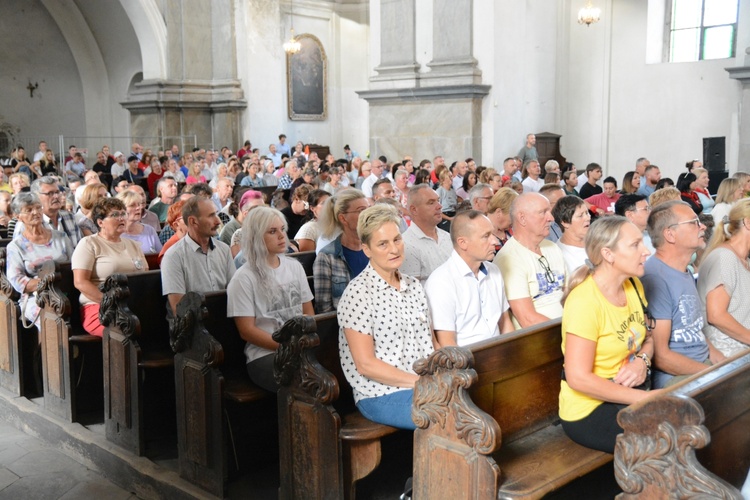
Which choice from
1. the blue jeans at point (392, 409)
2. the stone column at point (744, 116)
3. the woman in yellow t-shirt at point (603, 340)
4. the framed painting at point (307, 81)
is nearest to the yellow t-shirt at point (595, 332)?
the woman in yellow t-shirt at point (603, 340)

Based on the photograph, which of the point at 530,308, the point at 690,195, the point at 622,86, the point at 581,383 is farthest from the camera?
the point at 622,86

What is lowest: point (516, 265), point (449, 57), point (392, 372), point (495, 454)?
point (495, 454)

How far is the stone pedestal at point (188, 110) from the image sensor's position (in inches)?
667

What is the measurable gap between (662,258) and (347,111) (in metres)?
17.8

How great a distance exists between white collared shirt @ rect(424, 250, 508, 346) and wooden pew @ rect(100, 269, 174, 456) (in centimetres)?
164

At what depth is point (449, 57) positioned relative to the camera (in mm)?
13367

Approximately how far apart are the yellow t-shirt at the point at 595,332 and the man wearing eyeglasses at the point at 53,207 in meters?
3.97

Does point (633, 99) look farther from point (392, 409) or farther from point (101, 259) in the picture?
point (392, 409)

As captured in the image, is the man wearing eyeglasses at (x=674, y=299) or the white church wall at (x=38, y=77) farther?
the white church wall at (x=38, y=77)

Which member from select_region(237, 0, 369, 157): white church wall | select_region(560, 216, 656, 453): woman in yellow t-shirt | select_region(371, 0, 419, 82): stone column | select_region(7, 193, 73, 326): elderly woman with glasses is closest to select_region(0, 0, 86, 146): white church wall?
select_region(237, 0, 369, 157): white church wall

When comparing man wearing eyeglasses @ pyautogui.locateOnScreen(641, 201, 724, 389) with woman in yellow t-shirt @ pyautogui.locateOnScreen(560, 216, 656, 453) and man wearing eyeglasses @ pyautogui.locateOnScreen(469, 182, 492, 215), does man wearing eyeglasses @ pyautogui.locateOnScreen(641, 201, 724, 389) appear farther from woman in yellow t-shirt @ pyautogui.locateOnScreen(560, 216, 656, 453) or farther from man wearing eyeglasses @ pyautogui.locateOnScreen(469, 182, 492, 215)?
man wearing eyeglasses @ pyautogui.locateOnScreen(469, 182, 492, 215)

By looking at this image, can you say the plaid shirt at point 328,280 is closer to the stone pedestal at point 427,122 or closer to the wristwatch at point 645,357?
the wristwatch at point 645,357

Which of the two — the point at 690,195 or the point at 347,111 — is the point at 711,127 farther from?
the point at 347,111

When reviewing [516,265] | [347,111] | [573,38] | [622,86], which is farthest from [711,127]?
[516,265]
